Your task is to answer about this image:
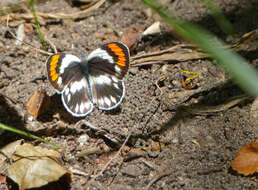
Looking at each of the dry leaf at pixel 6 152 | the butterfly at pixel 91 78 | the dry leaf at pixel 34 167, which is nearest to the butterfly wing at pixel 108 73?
the butterfly at pixel 91 78

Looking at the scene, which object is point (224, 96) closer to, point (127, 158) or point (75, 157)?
point (127, 158)

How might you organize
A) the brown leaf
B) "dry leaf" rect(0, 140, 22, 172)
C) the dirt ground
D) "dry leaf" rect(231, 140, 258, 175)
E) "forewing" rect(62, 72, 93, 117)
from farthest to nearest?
the brown leaf → "forewing" rect(62, 72, 93, 117) → "dry leaf" rect(0, 140, 22, 172) → the dirt ground → "dry leaf" rect(231, 140, 258, 175)

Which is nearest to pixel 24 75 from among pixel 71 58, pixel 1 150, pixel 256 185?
pixel 71 58

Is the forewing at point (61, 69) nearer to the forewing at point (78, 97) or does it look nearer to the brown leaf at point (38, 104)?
the forewing at point (78, 97)

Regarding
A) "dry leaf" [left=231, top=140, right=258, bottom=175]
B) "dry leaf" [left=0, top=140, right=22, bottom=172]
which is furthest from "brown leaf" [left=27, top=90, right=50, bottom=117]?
"dry leaf" [left=231, top=140, right=258, bottom=175]

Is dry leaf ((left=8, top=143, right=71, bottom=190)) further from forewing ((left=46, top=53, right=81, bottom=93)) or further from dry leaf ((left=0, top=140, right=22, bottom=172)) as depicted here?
forewing ((left=46, top=53, right=81, bottom=93))

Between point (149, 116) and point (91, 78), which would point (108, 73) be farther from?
point (149, 116)
